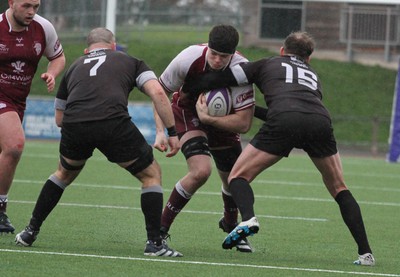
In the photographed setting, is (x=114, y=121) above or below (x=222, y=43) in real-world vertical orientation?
below

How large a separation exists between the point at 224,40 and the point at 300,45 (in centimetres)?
60

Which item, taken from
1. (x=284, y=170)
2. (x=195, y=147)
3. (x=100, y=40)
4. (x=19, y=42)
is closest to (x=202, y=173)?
(x=195, y=147)

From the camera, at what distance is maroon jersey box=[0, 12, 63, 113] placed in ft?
28.6

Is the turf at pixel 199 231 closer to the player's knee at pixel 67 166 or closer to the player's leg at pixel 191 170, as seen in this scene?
the player's leg at pixel 191 170

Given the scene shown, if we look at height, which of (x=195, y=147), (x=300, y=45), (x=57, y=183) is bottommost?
(x=57, y=183)

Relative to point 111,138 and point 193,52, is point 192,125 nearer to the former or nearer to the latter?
point 193,52

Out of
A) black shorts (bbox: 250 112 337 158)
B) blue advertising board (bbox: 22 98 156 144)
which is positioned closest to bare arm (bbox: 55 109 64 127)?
black shorts (bbox: 250 112 337 158)

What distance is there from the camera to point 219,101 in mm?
8062

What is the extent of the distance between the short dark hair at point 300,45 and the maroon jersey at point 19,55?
2.22 m

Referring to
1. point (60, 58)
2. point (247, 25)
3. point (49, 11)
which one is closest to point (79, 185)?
point (60, 58)

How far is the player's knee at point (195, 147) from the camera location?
8344mm

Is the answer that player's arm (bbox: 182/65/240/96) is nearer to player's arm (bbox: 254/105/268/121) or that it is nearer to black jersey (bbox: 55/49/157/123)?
player's arm (bbox: 254/105/268/121)

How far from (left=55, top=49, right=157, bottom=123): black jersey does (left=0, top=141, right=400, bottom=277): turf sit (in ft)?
3.38

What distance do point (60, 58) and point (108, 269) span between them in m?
2.92
